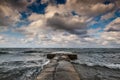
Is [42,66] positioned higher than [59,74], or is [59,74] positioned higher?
[59,74]

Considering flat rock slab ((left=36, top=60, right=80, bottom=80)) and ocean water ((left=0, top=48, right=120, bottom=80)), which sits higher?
flat rock slab ((left=36, top=60, right=80, bottom=80))

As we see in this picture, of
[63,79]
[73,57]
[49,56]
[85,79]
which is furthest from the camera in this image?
[49,56]

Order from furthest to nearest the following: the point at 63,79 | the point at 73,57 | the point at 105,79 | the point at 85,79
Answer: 1. the point at 73,57
2. the point at 105,79
3. the point at 85,79
4. the point at 63,79

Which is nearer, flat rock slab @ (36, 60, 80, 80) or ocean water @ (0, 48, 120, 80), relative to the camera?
flat rock slab @ (36, 60, 80, 80)

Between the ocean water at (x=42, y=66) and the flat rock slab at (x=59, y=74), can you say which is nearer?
the flat rock slab at (x=59, y=74)

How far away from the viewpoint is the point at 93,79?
6039 millimetres

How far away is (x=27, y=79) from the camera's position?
255 inches

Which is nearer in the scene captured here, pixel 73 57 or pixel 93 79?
pixel 93 79

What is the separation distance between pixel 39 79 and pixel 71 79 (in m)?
1.39

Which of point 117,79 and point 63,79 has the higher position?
point 63,79

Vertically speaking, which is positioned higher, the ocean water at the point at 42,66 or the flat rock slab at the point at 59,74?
the flat rock slab at the point at 59,74

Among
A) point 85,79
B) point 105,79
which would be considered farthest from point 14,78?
point 105,79

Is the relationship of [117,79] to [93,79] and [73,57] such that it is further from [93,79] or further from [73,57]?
[73,57]

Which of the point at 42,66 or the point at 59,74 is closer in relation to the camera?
the point at 59,74
